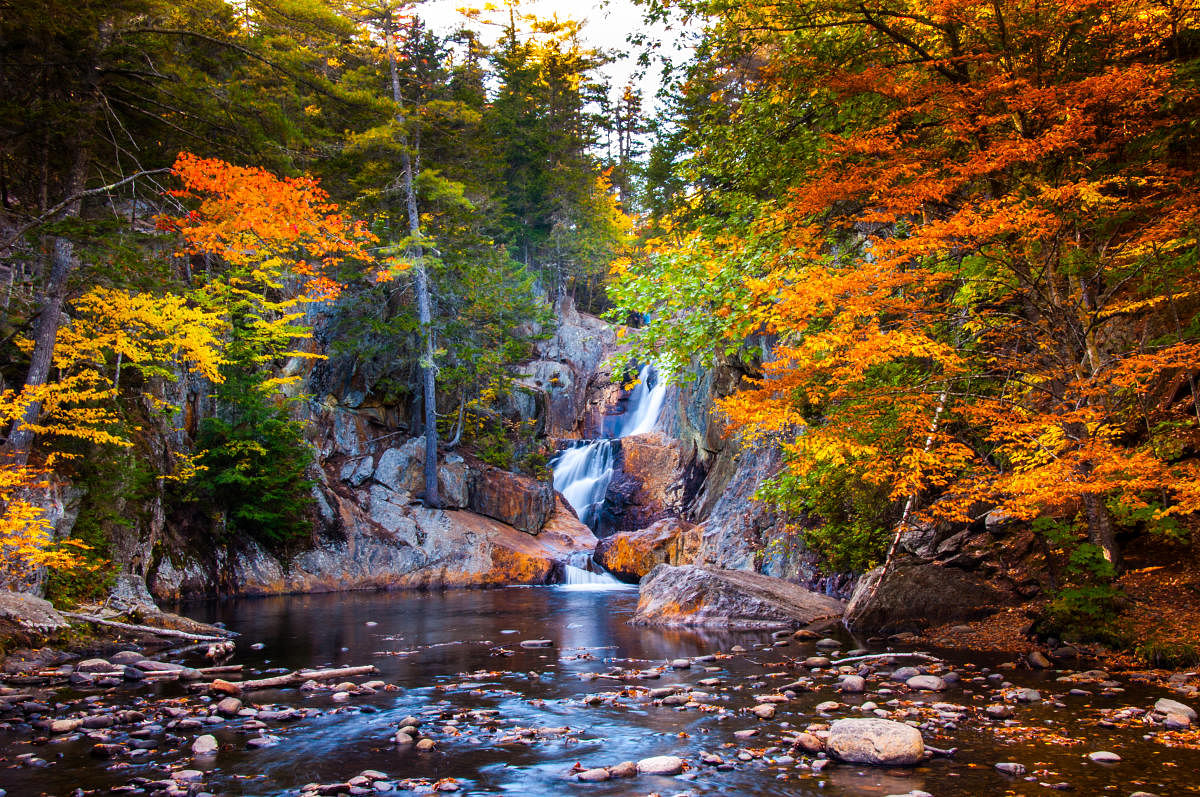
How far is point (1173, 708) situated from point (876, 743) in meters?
2.54

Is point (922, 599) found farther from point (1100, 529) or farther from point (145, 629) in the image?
point (145, 629)

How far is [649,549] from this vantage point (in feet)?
64.4

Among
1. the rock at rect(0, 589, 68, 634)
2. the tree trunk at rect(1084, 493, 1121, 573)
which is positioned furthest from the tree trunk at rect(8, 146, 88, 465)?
the tree trunk at rect(1084, 493, 1121, 573)

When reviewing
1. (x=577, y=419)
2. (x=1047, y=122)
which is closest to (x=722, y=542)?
(x=1047, y=122)

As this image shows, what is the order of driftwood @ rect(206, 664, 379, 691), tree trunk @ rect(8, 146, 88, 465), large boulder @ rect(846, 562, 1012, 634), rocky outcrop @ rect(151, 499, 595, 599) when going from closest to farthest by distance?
1. driftwood @ rect(206, 664, 379, 691)
2. large boulder @ rect(846, 562, 1012, 634)
3. tree trunk @ rect(8, 146, 88, 465)
4. rocky outcrop @ rect(151, 499, 595, 599)

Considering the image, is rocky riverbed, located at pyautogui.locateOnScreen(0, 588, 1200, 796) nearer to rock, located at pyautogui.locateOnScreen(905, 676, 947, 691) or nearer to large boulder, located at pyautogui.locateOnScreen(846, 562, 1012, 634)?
rock, located at pyautogui.locateOnScreen(905, 676, 947, 691)

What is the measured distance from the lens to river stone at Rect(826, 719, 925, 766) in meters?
4.76

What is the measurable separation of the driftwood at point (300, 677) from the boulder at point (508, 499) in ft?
47.9

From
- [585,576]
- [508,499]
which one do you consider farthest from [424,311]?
[585,576]

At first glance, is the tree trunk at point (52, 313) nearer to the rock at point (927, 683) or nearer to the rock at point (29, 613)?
the rock at point (29, 613)

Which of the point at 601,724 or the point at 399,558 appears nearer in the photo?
the point at 601,724

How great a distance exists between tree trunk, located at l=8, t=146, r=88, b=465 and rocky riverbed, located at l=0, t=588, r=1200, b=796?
3.52 metres

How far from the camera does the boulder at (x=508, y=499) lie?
23109 millimetres

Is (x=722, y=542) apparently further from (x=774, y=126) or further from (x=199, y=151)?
(x=199, y=151)
